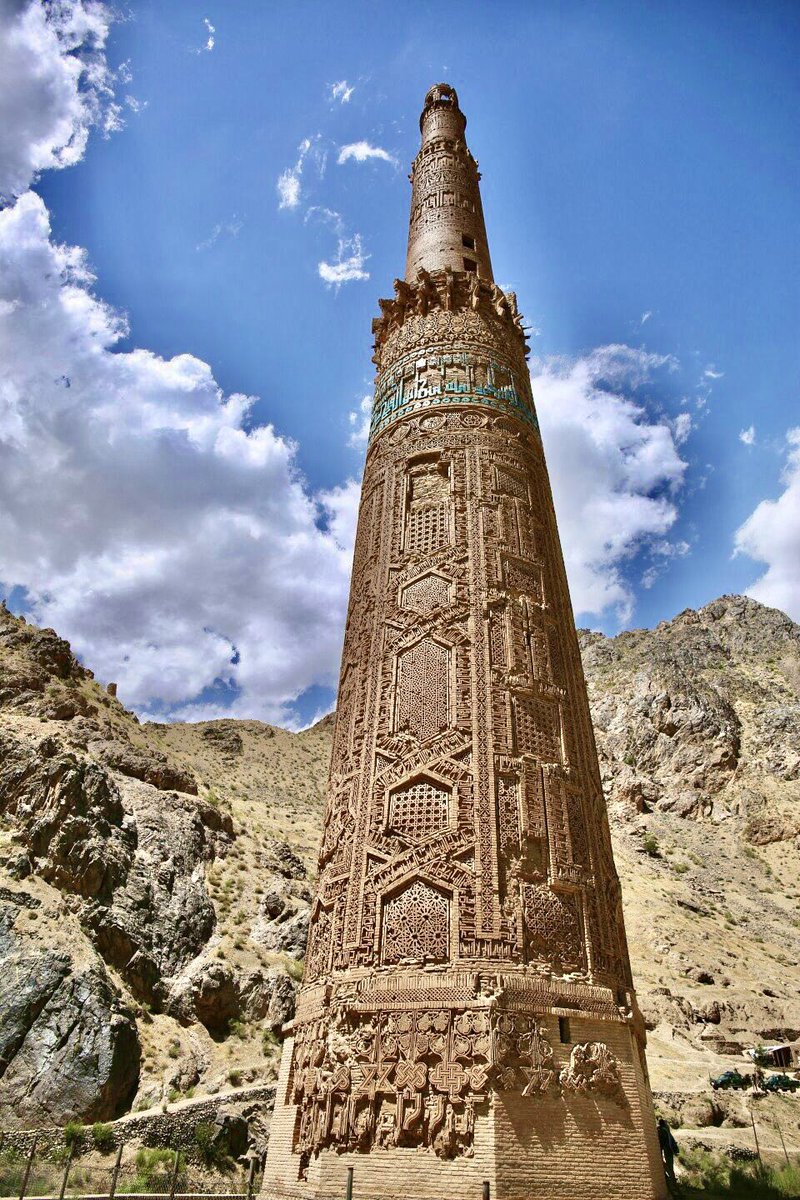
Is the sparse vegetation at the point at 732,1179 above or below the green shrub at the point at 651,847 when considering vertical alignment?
below

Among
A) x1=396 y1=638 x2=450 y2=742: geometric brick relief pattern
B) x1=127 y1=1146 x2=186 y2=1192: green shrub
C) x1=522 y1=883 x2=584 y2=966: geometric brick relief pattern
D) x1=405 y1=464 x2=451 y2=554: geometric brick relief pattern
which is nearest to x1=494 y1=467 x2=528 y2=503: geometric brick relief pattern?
x1=405 y1=464 x2=451 y2=554: geometric brick relief pattern

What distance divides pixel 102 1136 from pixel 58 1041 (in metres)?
1.85

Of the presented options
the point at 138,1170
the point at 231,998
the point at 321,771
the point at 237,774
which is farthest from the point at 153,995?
the point at 321,771

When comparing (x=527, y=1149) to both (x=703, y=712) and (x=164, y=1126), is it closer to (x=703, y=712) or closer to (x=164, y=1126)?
(x=164, y=1126)

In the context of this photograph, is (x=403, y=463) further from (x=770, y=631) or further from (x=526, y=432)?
(x=770, y=631)

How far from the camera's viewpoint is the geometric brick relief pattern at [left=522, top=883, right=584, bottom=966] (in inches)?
255

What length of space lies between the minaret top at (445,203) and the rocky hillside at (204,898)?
Result: 13.7 meters

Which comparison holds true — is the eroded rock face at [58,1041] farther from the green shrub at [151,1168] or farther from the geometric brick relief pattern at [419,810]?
the geometric brick relief pattern at [419,810]

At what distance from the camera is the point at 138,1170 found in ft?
37.2

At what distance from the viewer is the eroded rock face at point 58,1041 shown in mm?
12352

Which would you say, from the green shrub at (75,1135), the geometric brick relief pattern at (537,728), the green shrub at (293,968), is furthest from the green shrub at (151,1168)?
the geometric brick relief pattern at (537,728)

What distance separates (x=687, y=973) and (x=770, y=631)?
34.2m

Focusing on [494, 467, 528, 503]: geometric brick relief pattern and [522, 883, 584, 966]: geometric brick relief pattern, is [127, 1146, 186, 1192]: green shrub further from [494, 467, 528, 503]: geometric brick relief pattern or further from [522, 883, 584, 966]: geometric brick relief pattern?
[494, 467, 528, 503]: geometric brick relief pattern

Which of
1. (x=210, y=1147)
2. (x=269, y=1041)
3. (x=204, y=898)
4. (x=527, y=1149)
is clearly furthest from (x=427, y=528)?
(x=204, y=898)
